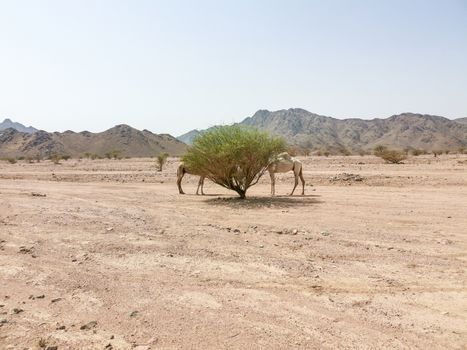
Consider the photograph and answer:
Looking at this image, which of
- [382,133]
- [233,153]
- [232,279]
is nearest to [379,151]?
[233,153]

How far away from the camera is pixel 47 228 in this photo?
998cm

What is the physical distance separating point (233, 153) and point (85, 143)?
11083 centimetres

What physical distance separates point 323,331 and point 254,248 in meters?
3.62

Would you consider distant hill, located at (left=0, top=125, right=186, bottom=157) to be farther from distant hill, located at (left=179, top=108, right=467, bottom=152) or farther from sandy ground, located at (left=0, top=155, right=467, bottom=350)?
sandy ground, located at (left=0, top=155, right=467, bottom=350)

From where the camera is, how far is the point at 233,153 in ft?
51.5

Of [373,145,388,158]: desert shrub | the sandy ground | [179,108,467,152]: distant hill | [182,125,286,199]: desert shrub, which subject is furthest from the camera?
[179,108,467,152]: distant hill

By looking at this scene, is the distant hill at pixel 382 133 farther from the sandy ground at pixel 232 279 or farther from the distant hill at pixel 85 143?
the sandy ground at pixel 232 279

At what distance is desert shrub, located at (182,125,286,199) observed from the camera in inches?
622

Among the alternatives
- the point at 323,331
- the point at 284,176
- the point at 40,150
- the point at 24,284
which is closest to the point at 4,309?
the point at 24,284

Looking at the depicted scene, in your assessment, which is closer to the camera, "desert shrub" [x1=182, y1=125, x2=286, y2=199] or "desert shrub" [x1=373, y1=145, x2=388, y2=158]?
"desert shrub" [x1=182, y1=125, x2=286, y2=199]

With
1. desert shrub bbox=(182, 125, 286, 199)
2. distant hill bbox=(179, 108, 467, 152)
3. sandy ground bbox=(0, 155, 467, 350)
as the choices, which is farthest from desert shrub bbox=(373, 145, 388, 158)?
distant hill bbox=(179, 108, 467, 152)

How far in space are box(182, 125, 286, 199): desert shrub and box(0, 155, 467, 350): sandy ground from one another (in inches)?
143

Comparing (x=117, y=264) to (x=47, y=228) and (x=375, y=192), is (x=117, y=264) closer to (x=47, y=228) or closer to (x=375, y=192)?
(x=47, y=228)

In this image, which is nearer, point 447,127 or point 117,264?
point 117,264
